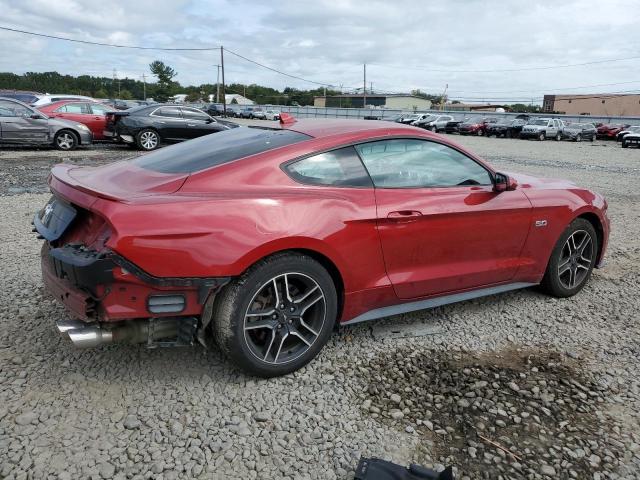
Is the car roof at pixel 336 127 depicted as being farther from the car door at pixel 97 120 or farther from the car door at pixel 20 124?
the car door at pixel 97 120

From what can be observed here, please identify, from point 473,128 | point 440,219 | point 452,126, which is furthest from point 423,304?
point 452,126

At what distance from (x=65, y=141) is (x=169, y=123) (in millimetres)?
2755

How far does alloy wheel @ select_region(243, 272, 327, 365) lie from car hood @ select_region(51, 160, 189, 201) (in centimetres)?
78

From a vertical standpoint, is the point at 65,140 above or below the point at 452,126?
below

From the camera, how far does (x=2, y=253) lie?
4.89m

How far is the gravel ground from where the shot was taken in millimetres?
2332

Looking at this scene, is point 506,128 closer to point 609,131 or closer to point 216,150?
point 609,131

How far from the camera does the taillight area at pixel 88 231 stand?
2547mm

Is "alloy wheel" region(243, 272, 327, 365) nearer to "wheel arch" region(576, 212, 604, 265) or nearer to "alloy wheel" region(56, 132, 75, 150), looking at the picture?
"wheel arch" region(576, 212, 604, 265)

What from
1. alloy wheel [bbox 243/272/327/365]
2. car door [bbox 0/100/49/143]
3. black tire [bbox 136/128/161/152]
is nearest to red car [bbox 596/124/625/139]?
black tire [bbox 136/128/161/152]

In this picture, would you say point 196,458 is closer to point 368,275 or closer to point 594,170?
point 368,275

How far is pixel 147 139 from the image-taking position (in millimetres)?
14266

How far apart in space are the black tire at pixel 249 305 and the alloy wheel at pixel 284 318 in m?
0.01

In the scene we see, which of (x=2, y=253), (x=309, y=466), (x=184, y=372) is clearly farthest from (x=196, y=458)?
(x=2, y=253)
